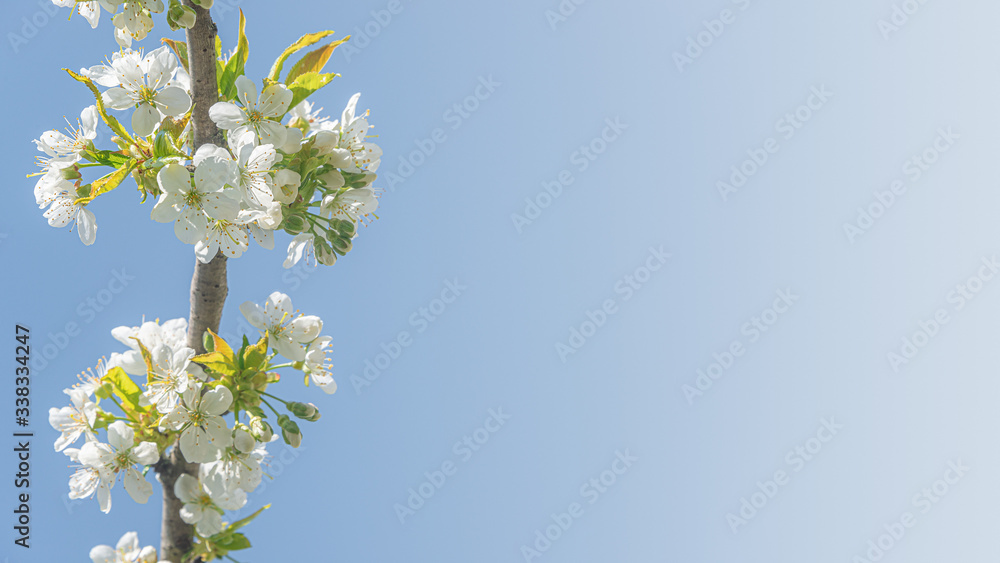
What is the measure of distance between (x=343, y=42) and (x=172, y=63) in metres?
0.36

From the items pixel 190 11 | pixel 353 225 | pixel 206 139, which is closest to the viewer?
pixel 190 11

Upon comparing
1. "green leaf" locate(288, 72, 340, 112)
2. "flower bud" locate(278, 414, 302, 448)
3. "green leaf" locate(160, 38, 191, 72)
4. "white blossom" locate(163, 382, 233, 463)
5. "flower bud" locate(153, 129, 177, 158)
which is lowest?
"white blossom" locate(163, 382, 233, 463)

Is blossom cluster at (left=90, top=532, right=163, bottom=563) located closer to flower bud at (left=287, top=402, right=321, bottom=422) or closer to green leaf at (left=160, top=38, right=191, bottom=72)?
flower bud at (left=287, top=402, right=321, bottom=422)

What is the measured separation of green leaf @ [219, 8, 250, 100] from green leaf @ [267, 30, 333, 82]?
0.21ft

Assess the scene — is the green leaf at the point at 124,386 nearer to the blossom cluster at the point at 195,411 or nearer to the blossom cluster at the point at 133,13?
the blossom cluster at the point at 195,411

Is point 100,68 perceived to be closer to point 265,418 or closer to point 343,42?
point 343,42

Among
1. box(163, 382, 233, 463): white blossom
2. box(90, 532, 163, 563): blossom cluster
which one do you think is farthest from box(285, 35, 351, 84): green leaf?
box(90, 532, 163, 563): blossom cluster

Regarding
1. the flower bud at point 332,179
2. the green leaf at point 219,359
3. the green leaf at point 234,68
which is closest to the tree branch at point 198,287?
the green leaf at point 234,68

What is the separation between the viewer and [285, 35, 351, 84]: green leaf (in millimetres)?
1622

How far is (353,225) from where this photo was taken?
1669 mm

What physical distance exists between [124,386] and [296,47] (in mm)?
858

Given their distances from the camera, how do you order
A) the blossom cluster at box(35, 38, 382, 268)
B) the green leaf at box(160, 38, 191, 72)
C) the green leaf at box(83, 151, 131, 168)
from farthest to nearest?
the green leaf at box(160, 38, 191, 72)
the green leaf at box(83, 151, 131, 168)
the blossom cluster at box(35, 38, 382, 268)

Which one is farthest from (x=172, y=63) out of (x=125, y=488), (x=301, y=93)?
(x=125, y=488)

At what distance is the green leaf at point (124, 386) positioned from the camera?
164 cm
